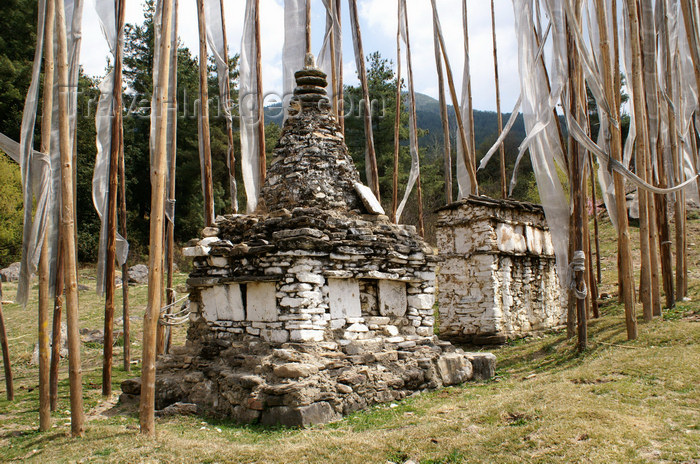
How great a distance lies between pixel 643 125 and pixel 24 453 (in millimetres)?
9450

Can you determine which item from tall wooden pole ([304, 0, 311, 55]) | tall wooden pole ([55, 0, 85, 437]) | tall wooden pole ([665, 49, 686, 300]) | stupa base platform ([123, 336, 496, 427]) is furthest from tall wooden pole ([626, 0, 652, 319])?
tall wooden pole ([55, 0, 85, 437])

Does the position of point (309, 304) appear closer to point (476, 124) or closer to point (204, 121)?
point (204, 121)

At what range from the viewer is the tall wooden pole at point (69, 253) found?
578 centimetres

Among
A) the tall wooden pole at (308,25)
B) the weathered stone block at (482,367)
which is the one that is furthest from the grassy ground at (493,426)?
the tall wooden pole at (308,25)

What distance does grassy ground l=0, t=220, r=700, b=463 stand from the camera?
16.1ft

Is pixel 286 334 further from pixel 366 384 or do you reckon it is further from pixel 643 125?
pixel 643 125

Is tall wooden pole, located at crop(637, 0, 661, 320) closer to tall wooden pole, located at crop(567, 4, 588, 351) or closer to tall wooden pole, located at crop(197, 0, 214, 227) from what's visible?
tall wooden pole, located at crop(567, 4, 588, 351)

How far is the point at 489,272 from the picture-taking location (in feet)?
39.2

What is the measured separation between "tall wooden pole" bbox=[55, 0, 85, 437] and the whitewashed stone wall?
8365mm

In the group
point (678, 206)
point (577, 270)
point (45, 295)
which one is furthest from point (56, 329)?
point (678, 206)

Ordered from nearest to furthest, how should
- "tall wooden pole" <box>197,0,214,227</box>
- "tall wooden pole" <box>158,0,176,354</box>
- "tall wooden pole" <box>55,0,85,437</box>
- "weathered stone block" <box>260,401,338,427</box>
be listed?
"tall wooden pole" <box>55,0,85,437</box>
"weathered stone block" <box>260,401,338,427</box>
"tall wooden pole" <box>158,0,176,354</box>
"tall wooden pole" <box>197,0,214,227</box>

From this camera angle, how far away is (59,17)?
6.10 metres

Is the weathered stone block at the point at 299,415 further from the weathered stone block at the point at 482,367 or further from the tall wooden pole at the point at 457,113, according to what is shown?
the tall wooden pole at the point at 457,113

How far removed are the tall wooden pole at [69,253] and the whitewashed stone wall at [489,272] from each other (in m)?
8.36
